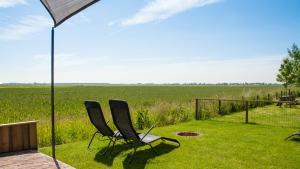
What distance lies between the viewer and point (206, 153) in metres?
7.01

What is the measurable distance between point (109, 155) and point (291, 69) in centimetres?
2992

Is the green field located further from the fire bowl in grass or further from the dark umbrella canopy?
the dark umbrella canopy

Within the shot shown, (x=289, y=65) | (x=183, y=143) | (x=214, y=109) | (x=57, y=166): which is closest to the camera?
(x=57, y=166)

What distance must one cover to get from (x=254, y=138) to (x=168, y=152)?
3.25m

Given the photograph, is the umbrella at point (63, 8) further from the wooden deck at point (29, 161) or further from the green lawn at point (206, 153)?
the green lawn at point (206, 153)

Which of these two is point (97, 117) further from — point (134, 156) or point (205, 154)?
point (205, 154)

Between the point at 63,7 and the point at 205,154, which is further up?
the point at 63,7

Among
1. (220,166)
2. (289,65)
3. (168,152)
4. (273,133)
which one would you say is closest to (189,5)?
(273,133)

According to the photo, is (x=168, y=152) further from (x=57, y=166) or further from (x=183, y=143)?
(x=57, y=166)

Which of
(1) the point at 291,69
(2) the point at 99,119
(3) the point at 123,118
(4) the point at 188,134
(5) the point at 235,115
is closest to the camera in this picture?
(3) the point at 123,118

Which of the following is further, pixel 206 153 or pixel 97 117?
pixel 97 117

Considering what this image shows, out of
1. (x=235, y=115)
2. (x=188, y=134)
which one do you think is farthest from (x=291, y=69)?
(x=188, y=134)

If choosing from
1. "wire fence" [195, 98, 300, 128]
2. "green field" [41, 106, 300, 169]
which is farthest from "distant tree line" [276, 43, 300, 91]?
"green field" [41, 106, 300, 169]

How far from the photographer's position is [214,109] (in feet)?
49.6
